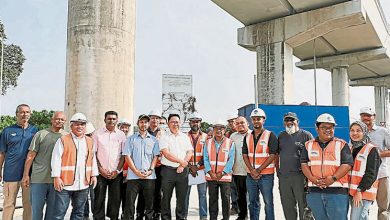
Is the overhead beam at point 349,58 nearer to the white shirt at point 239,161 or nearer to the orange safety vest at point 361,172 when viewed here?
the white shirt at point 239,161

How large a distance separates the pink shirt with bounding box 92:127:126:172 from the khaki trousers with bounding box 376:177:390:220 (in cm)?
414

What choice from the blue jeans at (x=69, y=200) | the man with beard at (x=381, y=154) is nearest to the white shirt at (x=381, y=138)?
the man with beard at (x=381, y=154)

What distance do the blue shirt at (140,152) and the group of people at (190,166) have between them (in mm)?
16

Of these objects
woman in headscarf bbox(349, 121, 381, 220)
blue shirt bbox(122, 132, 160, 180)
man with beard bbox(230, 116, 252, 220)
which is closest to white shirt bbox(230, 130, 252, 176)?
man with beard bbox(230, 116, 252, 220)

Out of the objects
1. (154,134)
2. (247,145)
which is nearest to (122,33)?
(154,134)

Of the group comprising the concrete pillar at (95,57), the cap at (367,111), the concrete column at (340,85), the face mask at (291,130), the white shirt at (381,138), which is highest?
the concrete column at (340,85)

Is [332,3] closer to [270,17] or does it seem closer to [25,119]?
[270,17]

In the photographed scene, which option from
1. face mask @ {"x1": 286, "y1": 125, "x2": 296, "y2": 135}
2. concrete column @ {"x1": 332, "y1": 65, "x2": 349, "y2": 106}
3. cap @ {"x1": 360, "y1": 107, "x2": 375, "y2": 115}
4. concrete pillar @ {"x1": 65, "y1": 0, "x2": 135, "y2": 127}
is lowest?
face mask @ {"x1": 286, "y1": 125, "x2": 296, "y2": 135}

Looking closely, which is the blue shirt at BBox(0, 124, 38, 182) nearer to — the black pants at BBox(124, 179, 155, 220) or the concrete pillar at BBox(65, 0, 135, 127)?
the black pants at BBox(124, 179, 155, 220)

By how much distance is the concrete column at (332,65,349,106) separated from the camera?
29.2 metres

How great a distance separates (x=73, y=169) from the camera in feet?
17.4

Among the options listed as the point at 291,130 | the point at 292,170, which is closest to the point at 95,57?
the point at 291,130

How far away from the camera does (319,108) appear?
1711cm

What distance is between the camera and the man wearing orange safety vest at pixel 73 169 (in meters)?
5.25
